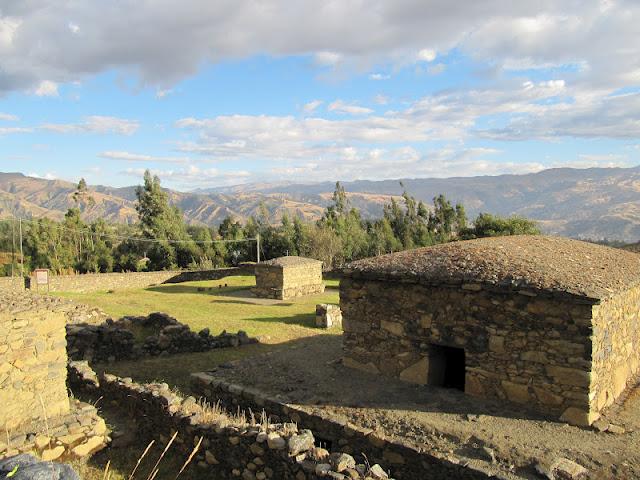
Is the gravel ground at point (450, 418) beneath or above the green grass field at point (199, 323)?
above

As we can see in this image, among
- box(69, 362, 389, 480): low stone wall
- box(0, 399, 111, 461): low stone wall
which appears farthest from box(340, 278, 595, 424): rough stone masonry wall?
box(0, 399, 111, 461): low stone wall

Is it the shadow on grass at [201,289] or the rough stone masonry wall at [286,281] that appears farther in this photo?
the shadow on grass at [201,289]

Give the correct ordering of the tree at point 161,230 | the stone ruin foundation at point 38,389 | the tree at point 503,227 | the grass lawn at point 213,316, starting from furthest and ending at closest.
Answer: the tree at point 161,230 → the tree at point 503,227 → the grass lawn at point 213,316 → the stone ruin foundation at point 38,389

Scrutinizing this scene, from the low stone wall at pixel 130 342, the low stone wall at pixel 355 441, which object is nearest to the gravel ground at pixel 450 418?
the low stone wall at pixel 355 441

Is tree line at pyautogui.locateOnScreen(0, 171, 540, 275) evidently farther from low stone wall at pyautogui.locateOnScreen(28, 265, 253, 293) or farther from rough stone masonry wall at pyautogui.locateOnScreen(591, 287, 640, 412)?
rough stone masonry wall at pyautogui.locateOnScreen(591, 287, 640, 412)

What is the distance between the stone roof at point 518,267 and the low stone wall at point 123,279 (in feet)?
84.4

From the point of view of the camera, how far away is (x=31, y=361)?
8172 mm

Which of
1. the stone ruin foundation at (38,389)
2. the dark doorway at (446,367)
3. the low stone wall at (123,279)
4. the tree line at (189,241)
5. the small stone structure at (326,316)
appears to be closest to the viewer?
the stone ruin foundation at (38,389)

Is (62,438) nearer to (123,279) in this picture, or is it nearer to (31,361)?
(31,361)

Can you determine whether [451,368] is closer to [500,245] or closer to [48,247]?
[500,245]

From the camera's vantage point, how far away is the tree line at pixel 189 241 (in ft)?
163

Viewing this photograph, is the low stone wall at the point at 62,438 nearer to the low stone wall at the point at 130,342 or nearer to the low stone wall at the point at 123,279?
the low stone wall at the point at 130,342

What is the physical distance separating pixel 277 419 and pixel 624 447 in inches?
213

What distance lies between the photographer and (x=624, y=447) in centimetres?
681
